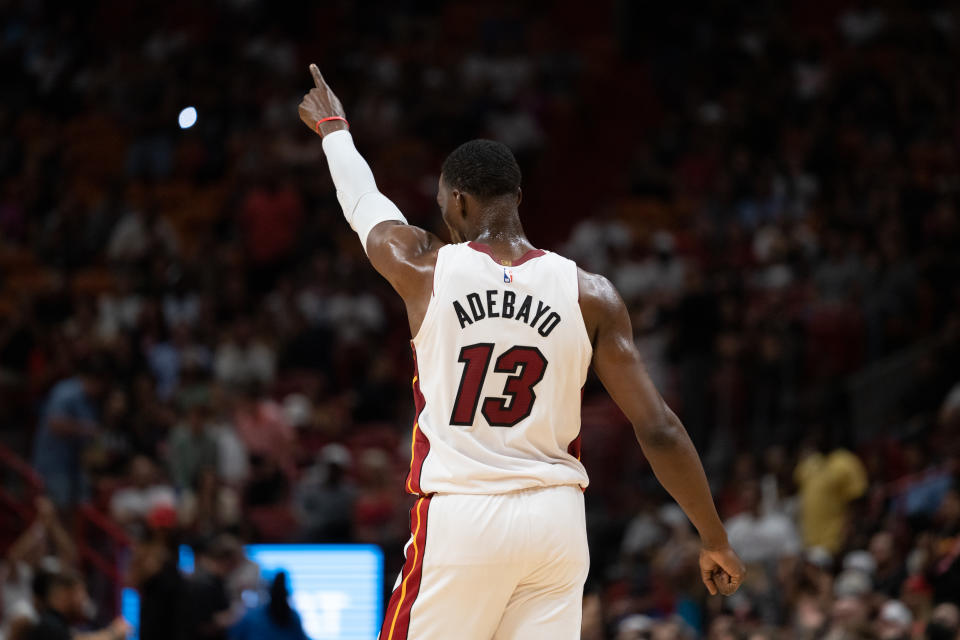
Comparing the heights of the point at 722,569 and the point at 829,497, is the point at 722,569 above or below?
below

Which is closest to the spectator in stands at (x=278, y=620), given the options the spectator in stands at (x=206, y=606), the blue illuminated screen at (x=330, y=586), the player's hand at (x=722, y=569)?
the spectator in stands at (x=206, y=606)

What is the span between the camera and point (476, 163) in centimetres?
476

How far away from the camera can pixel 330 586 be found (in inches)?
456

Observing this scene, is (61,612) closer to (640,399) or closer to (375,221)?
(375,221)

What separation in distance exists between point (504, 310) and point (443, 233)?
13.2m

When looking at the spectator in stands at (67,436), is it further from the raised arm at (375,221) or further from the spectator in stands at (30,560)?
the raised arm at (375,221)

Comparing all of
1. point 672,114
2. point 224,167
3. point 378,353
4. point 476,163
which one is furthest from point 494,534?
point 672,114

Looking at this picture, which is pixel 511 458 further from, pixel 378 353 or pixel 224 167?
pixel 224 167

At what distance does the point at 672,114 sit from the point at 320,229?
19.1ft

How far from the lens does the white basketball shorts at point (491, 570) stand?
436 cm

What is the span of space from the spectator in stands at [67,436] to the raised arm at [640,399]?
392 inches

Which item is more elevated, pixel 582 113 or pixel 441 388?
pixel 582 113

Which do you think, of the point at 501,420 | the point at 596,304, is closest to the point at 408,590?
the point at 501,420

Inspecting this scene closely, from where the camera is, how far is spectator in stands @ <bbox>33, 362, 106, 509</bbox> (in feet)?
45.0
